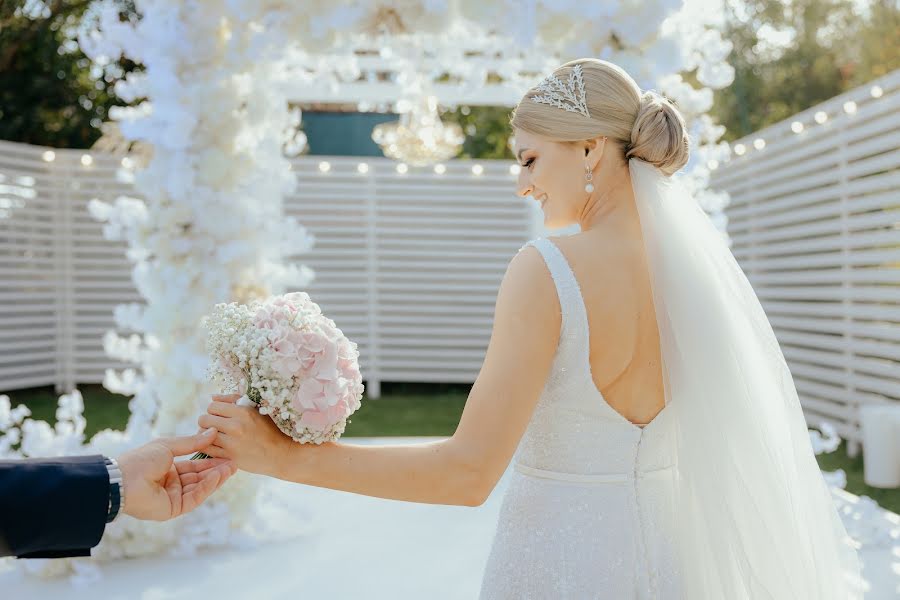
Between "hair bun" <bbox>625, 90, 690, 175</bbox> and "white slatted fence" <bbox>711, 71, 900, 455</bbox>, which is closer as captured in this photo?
"hair bun" <bbox>625, 90, 690, 175</bbox>

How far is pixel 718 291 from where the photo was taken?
6.09 ft

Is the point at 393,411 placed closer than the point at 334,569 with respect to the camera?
No

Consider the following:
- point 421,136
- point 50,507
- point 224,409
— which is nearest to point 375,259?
point 421,136

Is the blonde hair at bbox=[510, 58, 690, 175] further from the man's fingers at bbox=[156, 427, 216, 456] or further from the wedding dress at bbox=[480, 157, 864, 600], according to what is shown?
the man's fingers at bbox=[156, 427, 216, 456]

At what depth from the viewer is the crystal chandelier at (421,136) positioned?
5812mm

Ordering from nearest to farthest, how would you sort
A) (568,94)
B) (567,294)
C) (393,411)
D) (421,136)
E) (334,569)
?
(567,294)
(568,94)
(334,569)
(421,136)
(393,411)

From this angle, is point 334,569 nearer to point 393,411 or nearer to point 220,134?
point 220,134

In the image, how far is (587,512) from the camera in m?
1.73

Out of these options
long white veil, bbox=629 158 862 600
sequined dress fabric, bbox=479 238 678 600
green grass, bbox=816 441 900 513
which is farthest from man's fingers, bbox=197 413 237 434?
green grass, bbox=816 441 900 513

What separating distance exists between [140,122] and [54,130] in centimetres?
991

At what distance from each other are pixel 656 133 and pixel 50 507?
52.0 inches

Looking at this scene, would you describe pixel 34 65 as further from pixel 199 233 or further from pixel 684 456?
pixel 684 456

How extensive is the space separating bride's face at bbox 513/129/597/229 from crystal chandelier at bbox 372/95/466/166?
408 cm

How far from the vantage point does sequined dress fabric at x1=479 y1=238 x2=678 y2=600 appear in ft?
5.61
